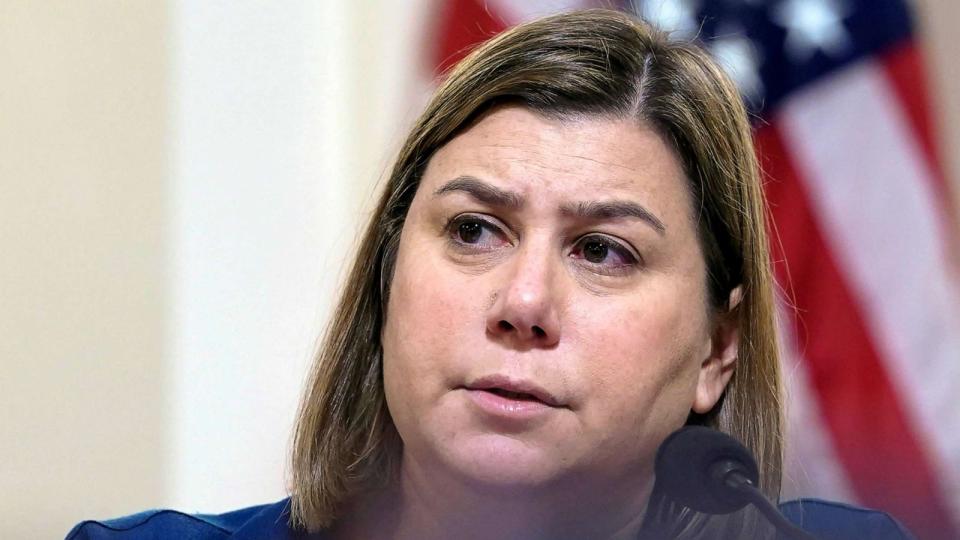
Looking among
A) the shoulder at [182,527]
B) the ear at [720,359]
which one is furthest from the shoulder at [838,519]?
the shoulder at [182,527]

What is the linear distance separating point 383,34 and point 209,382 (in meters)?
0.86

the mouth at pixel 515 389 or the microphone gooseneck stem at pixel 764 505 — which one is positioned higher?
the mouth at pixel 515 389

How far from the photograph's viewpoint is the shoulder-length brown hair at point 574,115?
1.50 metres

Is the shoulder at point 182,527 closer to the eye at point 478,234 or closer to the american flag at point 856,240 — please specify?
the eye at point 478,234

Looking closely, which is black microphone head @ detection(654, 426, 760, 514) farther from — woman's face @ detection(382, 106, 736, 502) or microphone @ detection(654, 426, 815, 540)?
woman's face @ detection(382, 106, 736, 502)

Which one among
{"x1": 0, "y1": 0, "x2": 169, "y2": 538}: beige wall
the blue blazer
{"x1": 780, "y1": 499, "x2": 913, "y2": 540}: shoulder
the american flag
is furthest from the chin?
{"x1": 0, "y1": 0, "x2": 169, "y2": 538}: beige wall

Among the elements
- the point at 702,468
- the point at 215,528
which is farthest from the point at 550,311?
the point at 215,528

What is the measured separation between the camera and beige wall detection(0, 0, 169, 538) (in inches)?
87.6

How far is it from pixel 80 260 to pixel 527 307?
4.44 feet

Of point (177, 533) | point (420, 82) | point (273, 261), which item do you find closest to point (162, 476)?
point (273, 261)

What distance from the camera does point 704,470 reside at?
1.14 m

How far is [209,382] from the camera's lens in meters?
2.49

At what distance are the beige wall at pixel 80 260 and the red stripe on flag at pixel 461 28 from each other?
60cm

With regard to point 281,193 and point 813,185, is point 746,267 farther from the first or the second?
point 281,193
